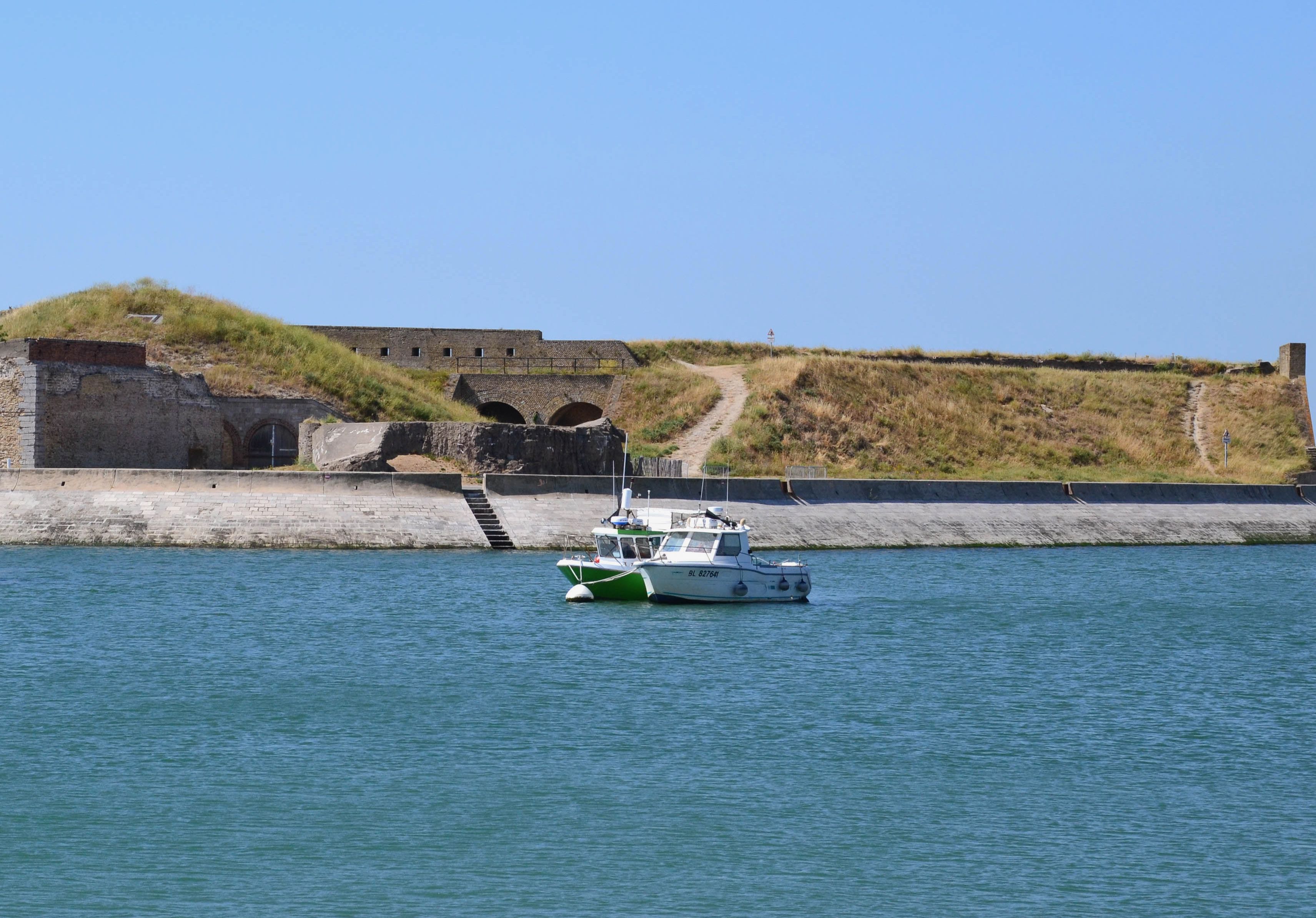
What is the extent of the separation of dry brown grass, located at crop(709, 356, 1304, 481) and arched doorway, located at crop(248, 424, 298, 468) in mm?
17223

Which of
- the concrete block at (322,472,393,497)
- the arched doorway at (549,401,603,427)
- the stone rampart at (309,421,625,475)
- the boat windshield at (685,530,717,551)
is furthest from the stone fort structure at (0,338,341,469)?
the boat windshield at (685,530,717,551)

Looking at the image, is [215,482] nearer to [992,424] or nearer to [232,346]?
[232,346]

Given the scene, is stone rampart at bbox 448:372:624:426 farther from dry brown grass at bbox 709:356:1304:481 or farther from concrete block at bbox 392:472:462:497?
concrete block at bbox 392:472:462:497

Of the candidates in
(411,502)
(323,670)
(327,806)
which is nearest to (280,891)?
(327,806)

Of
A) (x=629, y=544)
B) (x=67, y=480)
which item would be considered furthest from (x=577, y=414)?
(x=629, y=544)

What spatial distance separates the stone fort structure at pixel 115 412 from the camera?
46.6m

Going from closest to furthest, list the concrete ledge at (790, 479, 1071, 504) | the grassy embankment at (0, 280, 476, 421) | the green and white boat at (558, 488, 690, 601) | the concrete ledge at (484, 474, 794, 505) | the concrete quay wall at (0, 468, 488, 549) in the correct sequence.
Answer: the green and white boat at (558, 488, 690, 601)
the concrete quay wall at (0, 468, 488, 549)
the concrete ledge at (484, 474, 794, 505)
the concrete ledge at (790, 479, 1071, 504)
the grassy embankment at (0, 280, 476, 421)

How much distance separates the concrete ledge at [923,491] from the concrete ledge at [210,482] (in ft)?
43.4

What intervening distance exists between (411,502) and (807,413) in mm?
27576

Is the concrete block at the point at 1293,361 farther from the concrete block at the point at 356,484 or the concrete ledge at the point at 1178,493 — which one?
the concrete block at the point at 356,484

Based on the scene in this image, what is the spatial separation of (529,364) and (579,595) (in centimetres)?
3842

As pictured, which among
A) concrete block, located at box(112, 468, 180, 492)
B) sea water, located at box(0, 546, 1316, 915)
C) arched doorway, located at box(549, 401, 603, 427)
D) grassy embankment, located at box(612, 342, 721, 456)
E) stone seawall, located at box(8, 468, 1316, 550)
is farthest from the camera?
arched doorway, located at box(549, 401, 603, 427)

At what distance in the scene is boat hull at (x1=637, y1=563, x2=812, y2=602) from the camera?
106 feet

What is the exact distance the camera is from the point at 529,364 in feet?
229
